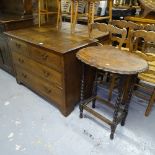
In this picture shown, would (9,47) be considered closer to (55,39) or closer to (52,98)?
(55,39)

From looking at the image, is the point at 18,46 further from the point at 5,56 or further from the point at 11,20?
the point at 5,56

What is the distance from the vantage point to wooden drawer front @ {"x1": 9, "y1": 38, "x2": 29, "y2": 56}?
1941 mm

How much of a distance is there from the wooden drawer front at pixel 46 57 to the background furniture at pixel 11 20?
711 mm

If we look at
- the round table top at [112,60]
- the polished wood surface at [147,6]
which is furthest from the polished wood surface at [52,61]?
the polished wood surface at [147,6]

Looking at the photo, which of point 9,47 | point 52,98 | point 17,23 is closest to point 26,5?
point 17,23

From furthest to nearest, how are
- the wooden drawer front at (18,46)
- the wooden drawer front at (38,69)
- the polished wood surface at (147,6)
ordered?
the polished wood surface at (147,6)
the wooden drawer front at (18,46)
the wooden drawer front at (38,69)

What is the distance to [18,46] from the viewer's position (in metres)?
2.04

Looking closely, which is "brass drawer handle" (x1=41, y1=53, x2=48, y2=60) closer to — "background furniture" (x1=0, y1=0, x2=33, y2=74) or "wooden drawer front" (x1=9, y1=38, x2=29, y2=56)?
"wooden drawer front" (x1=9, y1=38, x2=29, y2=56)

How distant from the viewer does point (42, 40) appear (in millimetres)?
1823

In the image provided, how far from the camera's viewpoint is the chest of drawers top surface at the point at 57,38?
1.63 meters

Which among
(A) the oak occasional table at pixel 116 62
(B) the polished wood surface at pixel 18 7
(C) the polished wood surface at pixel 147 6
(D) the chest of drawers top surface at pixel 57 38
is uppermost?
(C) the polished wood surface at pixel 147 6

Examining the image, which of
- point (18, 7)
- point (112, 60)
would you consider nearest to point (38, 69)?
point (112, 60)

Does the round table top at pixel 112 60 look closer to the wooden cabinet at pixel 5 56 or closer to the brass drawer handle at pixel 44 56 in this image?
the brass drawer handle at pixel 44 56

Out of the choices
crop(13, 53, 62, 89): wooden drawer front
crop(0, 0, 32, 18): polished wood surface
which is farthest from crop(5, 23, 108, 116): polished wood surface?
crop(0, 0, 32, 18): polished wood surface
